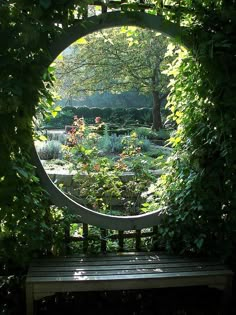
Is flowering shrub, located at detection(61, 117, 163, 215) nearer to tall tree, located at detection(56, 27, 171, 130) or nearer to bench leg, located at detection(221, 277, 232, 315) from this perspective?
bench leg, located at detection(221, 277, 232, 315)

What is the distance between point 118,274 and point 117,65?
8511 mm

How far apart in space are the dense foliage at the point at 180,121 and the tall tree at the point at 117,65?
22.2 feet

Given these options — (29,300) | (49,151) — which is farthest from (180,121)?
(49,151)

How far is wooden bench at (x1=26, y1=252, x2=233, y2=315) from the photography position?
2.38 metres

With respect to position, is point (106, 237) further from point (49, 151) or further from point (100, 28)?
point (49, 151)

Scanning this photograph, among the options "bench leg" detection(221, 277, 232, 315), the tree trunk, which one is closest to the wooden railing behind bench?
"bench leg" detection(221, 277, 232, 315)

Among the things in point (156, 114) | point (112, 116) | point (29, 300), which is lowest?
point (29, 300)

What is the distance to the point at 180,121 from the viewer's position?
3.02 metres

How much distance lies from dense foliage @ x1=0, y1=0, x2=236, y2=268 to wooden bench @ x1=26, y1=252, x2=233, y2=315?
0.52 feet

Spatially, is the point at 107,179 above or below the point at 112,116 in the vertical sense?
below

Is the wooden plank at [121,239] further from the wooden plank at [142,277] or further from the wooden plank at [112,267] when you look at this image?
the wooden plank at [142,277]

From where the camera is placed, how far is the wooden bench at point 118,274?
2383mm

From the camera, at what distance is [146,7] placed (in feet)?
9.05

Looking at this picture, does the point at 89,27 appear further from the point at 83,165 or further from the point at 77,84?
the point at 77,84
